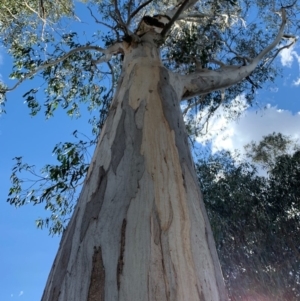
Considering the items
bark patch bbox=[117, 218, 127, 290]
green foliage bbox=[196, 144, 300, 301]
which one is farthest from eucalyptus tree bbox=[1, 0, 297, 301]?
green foliage bbox=[196, 144, 300, 301]

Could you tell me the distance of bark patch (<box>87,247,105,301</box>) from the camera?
805mm

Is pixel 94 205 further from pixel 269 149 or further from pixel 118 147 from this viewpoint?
pixel 269 149

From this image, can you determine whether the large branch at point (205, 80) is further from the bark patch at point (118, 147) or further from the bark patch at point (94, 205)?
the bark patch at point (94, 205)

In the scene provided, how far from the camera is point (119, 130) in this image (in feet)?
4.91

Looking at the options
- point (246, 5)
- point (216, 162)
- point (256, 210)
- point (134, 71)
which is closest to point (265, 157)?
point (216, 162)

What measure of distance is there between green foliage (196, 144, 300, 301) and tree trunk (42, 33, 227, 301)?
3.90 meters

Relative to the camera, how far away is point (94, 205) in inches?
43.8

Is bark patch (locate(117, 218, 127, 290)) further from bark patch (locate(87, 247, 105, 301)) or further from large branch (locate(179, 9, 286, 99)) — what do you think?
large branch (locate(179, 9, 286, 99))

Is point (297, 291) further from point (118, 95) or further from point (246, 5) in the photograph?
point (246, 5)

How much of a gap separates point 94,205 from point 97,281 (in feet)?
1.02

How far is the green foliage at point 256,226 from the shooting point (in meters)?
4.91

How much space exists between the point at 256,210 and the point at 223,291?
4885 mm

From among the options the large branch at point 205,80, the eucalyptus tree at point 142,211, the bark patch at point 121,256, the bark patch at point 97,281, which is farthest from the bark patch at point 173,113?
the bark patch at point 97,281

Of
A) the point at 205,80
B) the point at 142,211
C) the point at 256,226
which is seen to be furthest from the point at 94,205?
the point at 256,226
